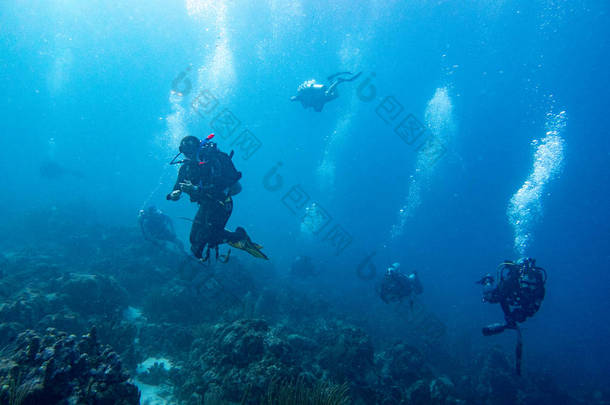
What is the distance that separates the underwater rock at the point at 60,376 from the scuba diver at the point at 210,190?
1.95 metres

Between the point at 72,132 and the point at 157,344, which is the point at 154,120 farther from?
the point at 157,344

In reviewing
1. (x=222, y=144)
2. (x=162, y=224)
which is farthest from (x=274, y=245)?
(x=222, y=144)

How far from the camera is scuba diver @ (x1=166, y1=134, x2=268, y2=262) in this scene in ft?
15.7

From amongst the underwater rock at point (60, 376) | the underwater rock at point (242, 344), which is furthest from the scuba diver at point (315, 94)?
the underwater rock at point (60, 376)

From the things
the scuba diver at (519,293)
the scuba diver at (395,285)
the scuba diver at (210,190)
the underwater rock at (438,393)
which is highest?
the scuba diver at (210,190)

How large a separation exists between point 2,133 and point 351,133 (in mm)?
136152

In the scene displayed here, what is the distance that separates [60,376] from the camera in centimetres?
327

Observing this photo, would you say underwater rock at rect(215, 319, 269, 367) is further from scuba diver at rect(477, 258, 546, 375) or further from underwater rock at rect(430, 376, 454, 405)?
underwater rock at rect(430, 376, 454, 405)

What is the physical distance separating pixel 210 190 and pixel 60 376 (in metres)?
2.95

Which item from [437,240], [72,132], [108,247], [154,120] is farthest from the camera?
[72,132]

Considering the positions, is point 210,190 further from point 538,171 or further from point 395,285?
point 538,171

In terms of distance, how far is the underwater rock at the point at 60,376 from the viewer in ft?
10.0

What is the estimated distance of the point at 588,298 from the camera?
64.9 meters

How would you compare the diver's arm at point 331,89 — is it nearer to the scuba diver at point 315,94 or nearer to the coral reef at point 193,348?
the scuba diver at point 315,94
